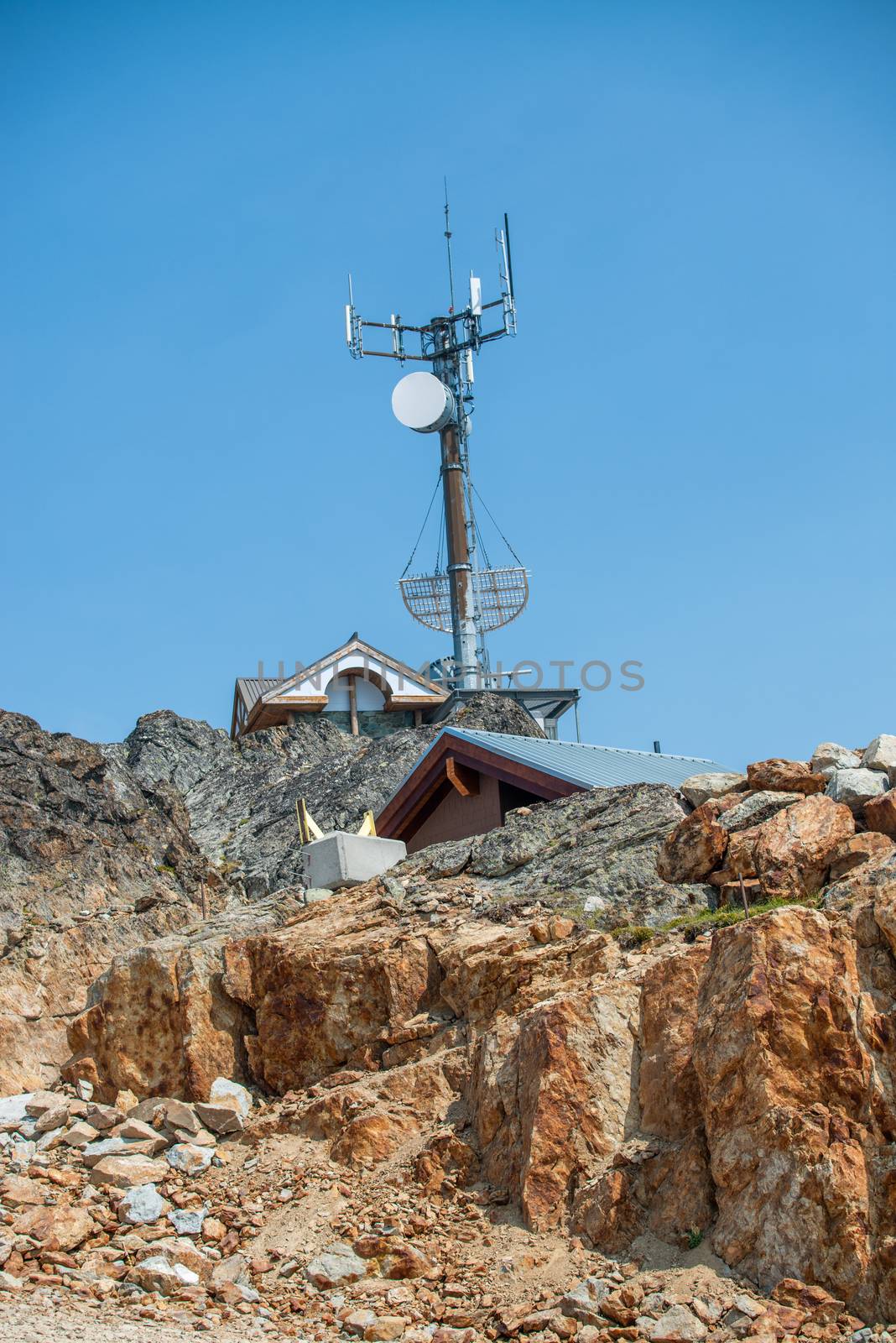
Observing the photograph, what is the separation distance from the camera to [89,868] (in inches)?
1064

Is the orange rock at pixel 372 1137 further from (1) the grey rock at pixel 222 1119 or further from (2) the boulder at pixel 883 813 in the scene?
(2) the boulder at pixel 883 813

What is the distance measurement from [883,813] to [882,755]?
1273 millimetres

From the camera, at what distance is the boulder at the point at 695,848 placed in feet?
53.0

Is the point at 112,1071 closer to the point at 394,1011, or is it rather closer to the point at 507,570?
the point at 394,1011

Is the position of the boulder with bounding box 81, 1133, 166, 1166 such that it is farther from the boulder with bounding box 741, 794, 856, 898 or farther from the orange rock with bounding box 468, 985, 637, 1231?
the boulder with bounding box 741, 794, 856, 898

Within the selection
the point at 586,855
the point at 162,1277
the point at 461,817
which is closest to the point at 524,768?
the point at 461,817

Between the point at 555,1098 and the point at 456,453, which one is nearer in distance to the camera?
the point at 555,1098

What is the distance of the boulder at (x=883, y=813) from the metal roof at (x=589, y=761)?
535 cm

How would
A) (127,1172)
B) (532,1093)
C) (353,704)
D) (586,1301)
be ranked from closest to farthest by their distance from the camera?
(586,1301), (532,1093), (127,1172), (353,704)

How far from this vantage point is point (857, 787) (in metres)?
15.6

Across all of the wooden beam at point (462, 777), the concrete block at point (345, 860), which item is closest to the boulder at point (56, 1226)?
the concrete block at point (345, 860)

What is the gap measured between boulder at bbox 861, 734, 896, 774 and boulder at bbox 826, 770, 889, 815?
13 centimetres

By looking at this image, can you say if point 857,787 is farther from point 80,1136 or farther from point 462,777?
point 80,1136

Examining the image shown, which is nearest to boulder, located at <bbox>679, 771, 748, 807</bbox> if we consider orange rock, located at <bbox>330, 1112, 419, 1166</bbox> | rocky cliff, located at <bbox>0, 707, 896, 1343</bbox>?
rocky cliff, located at <bbox>0, 707, 896, 1343</bbox>
